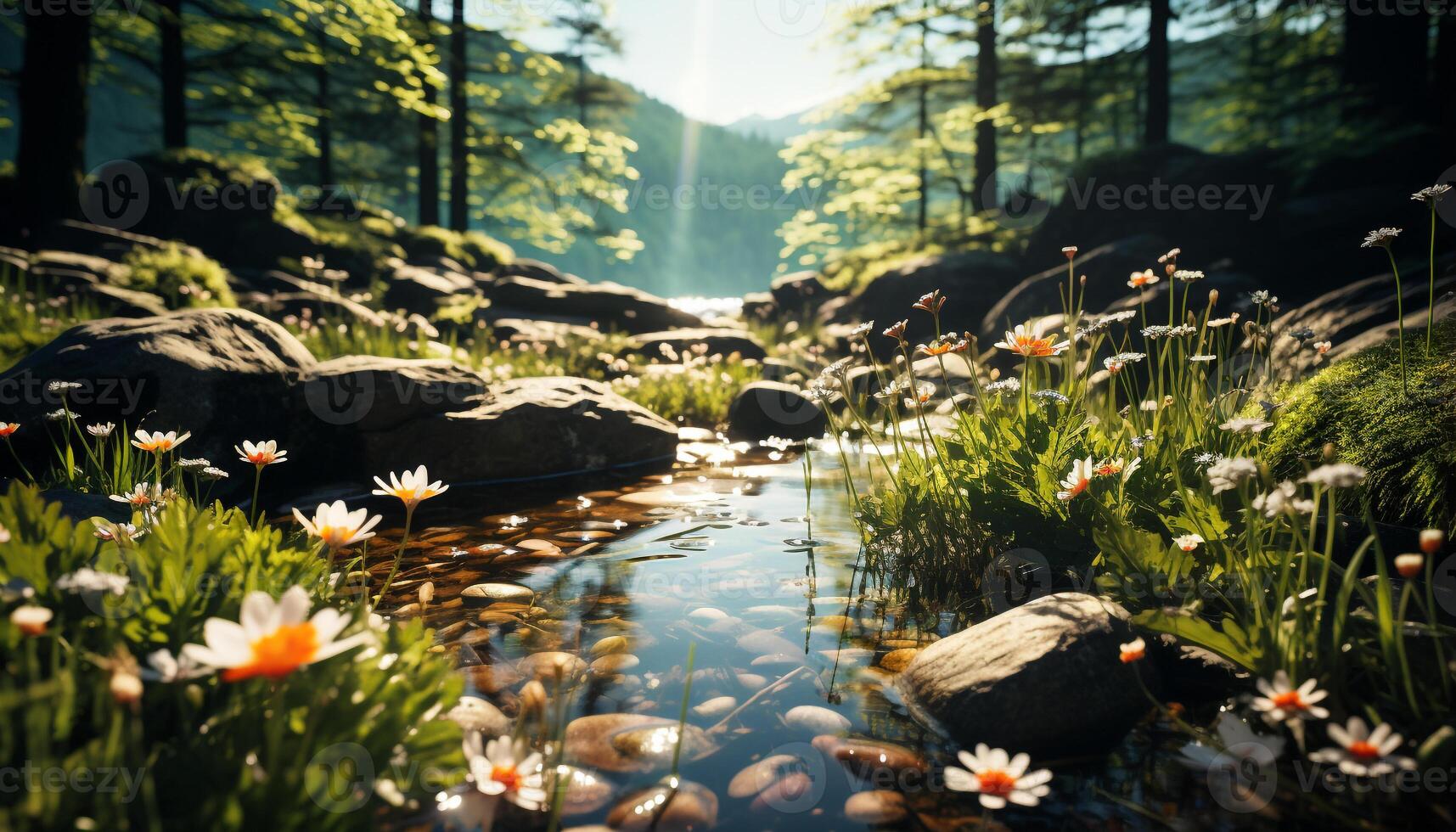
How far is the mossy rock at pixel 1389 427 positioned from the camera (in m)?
2.70

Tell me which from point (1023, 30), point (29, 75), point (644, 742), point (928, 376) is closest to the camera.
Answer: point (644, 742)

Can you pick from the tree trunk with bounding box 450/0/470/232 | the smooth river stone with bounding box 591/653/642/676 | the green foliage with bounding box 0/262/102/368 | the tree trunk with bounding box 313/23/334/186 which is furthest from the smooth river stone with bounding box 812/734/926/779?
the tree trunk with bounding box 313/23/334/186

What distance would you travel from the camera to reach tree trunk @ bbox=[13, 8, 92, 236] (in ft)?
35.9

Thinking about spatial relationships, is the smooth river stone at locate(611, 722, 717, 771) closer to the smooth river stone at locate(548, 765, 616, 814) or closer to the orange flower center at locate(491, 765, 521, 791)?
the smooth river stone at locate(548, 765, 616, 814)

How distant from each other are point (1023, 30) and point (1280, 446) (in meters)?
19.2

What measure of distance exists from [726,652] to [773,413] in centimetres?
504

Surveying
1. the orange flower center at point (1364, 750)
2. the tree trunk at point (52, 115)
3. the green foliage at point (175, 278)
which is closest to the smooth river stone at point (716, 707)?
the orange flower center at point (1364, 750)

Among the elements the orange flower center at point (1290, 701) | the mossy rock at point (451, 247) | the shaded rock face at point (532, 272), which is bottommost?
the orange flower center at point (1290, 701)

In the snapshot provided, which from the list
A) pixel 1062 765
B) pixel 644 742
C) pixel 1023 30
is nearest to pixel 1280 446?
pixel 1062 765

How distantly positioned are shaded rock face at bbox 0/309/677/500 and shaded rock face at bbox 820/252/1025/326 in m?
8.01

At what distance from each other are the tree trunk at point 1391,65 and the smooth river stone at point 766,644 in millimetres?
13715

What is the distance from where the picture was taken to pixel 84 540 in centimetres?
182

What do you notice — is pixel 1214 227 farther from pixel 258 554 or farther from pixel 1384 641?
pixel 258 554

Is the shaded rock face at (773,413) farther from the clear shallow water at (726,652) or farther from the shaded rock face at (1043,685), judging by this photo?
the shaded rock face at (1043,685)
